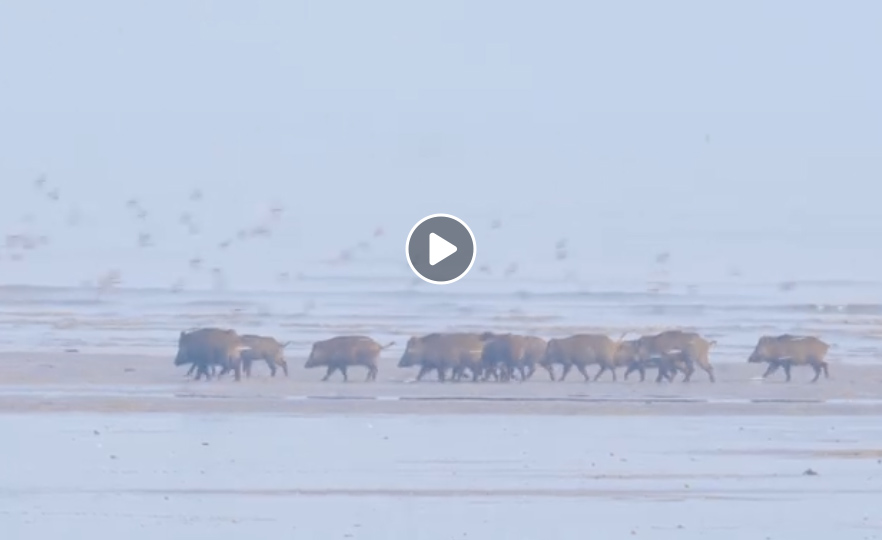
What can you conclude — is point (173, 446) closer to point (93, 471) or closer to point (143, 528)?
point (93, 471)

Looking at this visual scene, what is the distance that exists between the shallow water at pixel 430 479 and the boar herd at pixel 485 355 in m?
6.69

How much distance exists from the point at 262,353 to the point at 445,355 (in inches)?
104

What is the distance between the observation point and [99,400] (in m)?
20.8

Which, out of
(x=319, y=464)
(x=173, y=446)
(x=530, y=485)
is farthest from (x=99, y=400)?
(x=530, y=485)

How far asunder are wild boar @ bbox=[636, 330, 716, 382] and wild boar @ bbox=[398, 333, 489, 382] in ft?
7.78

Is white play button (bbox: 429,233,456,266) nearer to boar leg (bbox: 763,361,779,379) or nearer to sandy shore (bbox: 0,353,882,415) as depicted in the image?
sandy shore (bbox: 0,353,882,415)

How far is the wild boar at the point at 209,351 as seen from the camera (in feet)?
82.1

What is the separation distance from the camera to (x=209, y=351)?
2506 cm

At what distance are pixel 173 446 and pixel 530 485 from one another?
3.71 meters

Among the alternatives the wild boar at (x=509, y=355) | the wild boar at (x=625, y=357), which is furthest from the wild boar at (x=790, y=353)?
the wild boar at (x=509, y=355)

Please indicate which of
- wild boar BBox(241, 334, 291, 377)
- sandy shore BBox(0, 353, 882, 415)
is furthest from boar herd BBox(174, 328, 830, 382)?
sandy shore BBox(0, 353, 882, 415)

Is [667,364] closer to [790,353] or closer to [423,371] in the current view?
[790,353]

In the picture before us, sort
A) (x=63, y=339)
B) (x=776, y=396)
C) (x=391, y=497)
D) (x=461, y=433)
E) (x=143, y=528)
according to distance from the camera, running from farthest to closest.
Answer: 1. (x=63, y=339)
2. (x=776, y=396)
3. (x=461, y=433)
4. (x=391, y=497)
5. (x=143, y=528)

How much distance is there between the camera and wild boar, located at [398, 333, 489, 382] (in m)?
25.3
